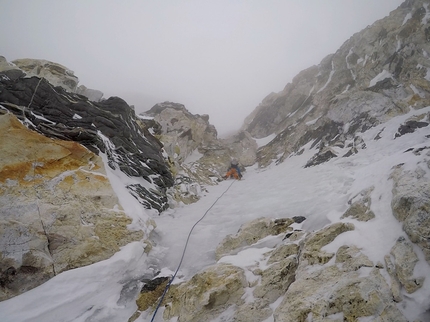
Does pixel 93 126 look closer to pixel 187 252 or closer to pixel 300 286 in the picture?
pixel 187 252

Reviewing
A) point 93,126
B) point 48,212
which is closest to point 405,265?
point 48,212

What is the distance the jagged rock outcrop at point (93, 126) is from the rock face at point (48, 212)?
144 centimetres

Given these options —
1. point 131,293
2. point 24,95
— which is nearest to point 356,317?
point 131,293

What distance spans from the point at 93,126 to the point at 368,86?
2753cm

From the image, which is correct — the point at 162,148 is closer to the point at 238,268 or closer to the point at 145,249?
the point at 145,249

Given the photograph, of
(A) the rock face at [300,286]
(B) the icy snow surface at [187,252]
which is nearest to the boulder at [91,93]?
(B) the icy snow surface at [187,252]

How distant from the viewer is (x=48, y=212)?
19.0 feet

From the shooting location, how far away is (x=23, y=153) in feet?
20.7

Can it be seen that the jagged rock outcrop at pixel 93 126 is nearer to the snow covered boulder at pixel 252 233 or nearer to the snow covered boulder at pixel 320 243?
the snow covered boulder at pixel 252 233

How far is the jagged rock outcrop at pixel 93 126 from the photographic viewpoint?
27.6 ft

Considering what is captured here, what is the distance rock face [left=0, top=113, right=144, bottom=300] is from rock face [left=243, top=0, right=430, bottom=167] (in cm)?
1533

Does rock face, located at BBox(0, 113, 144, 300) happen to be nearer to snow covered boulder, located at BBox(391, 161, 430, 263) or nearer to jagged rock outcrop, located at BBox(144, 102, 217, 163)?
snow covered boulder, located at BBox(391, 161, 430, 263)

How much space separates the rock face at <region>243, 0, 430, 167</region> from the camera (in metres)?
19.4

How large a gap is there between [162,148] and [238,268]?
1295 cm
